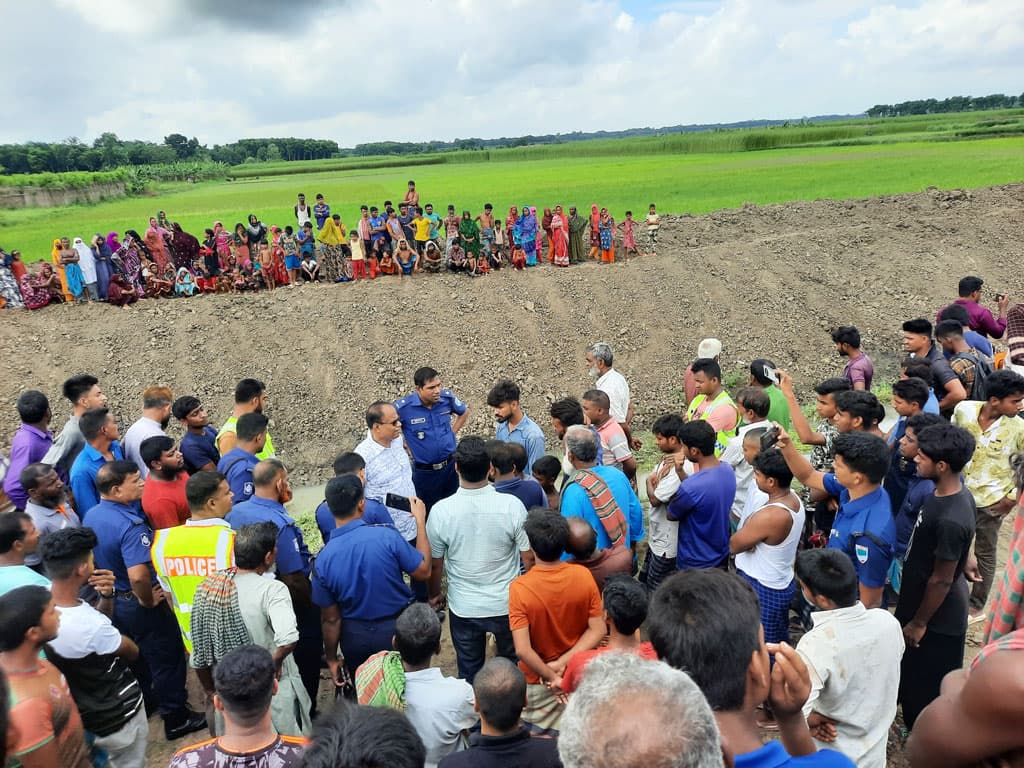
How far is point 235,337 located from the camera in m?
10.7

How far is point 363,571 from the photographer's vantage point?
11.0 ft

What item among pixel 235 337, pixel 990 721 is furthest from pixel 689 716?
pixel 235 337

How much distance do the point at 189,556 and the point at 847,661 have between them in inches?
124

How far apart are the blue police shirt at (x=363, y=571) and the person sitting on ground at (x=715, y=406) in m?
2.55

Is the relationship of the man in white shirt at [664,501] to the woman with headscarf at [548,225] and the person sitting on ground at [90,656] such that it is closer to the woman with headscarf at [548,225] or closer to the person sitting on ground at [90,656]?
the person sitting on ground at [90,656]

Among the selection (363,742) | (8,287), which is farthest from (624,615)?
(8,287)

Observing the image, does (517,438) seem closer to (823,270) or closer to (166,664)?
(166,664)

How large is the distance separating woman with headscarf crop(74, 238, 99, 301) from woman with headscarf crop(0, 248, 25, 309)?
0.99 meters

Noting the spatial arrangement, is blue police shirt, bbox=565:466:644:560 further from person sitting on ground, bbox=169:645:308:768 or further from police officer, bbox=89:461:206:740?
police officer, bbox=89:461:206:740

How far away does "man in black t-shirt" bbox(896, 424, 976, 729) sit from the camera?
10.5 ft

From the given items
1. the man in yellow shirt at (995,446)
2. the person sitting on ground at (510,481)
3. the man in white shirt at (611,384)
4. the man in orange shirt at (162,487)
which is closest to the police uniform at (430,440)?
the man in white shirt at (611,384)

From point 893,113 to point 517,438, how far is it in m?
133

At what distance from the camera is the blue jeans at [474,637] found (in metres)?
3.69

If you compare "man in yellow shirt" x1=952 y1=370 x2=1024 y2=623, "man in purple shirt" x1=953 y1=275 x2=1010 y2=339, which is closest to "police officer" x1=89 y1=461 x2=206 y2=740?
"man in yellow shirt" x1=952 y1=370 x2=1024 y2=623
